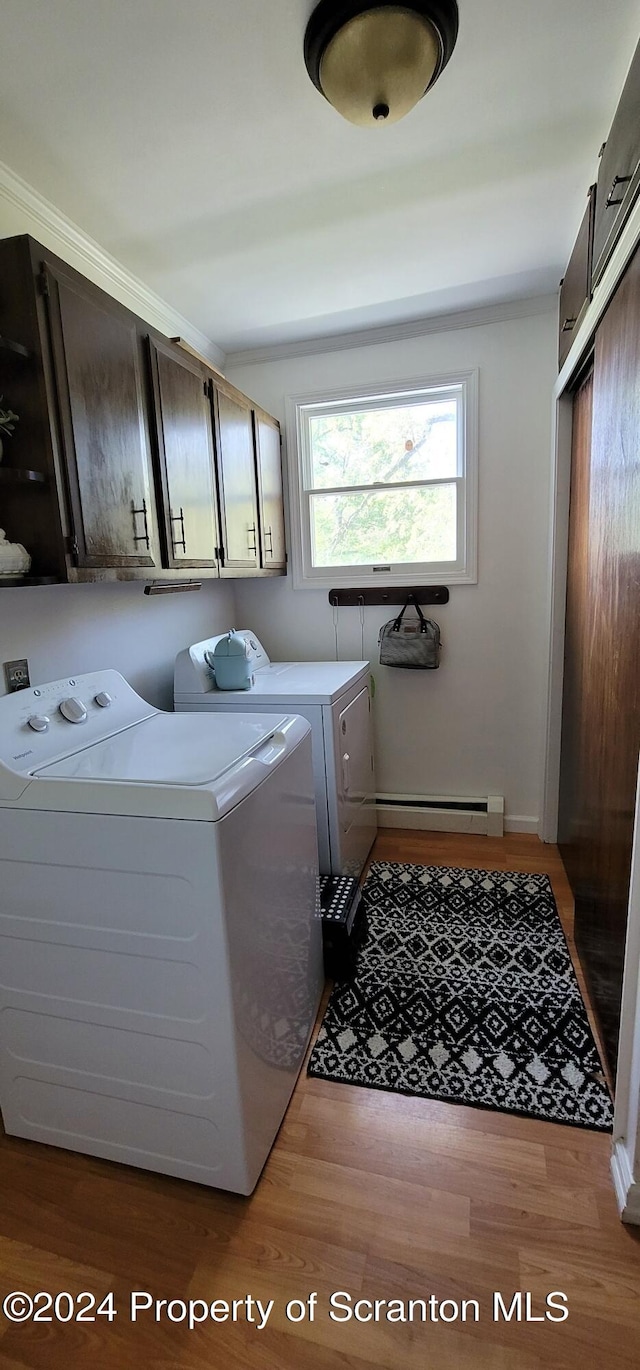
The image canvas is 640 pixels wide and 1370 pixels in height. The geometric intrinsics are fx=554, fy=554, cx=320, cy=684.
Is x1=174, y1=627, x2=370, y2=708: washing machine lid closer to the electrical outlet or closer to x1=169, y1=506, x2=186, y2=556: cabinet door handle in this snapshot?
x1=169, y1=506, x2=186, y2=556: cabinet door handle

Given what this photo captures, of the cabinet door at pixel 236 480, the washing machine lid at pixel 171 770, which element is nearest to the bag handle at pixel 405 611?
the cabinet door at pixel 236 480

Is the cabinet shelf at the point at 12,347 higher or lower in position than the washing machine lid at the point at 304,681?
higher

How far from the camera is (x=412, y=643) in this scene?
8.77 ft

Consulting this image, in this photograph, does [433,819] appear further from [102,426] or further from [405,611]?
[102,426]

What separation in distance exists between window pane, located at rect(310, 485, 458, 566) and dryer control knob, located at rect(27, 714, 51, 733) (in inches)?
70.2

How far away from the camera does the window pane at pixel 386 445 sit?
8.77 feet

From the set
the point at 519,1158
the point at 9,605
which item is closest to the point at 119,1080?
the point at 519,1158

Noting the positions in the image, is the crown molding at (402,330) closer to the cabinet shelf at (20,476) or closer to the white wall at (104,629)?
the white wall at (104,629)

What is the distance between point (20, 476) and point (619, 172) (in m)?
1.53

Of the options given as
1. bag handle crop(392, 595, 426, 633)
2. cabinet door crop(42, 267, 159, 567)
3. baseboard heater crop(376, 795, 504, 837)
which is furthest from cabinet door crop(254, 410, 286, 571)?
baseboard heater crop(376, 795, 504, 837)

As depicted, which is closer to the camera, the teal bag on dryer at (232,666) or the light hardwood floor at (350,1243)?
the light hardwood floor at (350,1243)

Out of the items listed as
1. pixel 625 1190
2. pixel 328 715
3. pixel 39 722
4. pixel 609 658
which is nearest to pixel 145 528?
pixel 39 722

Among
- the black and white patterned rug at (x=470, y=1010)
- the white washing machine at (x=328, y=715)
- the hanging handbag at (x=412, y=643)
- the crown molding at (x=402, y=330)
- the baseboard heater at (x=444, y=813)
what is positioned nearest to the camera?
the black and white patterned rug at (x=470, y=1010)

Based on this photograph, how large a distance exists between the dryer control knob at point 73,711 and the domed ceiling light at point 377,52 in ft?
5.14
